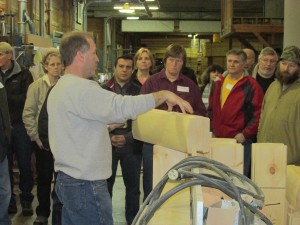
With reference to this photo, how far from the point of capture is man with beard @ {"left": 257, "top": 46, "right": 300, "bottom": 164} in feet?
10.7

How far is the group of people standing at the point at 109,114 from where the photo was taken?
7.42 ft

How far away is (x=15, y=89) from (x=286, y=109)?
2.51 meters

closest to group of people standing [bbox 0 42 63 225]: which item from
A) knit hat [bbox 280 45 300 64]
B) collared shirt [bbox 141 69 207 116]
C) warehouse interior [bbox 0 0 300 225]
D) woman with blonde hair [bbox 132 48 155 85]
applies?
warehouse interior [bbox 0 0 300 225]

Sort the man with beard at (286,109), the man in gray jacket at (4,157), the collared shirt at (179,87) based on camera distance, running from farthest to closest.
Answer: the collared shirt at (179,87) → the man in gray jacket at (4,157) → the man with beard at (286,109)

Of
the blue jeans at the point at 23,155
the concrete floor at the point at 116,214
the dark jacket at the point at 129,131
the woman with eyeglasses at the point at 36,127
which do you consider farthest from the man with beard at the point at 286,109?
the blue jeans at the point at 23,155

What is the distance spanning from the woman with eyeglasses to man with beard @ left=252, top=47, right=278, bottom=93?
67.0 inches

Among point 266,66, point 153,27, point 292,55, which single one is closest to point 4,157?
point 292,55

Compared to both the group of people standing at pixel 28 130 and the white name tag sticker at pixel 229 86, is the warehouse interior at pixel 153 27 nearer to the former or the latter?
the group of people standing at pixel 28 130

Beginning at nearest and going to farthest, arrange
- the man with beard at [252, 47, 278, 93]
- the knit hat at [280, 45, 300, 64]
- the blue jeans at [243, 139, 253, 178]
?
the blue jeans at [243, 139, 253, 178] < the knit hat at [280, 45, 300, 64] < the man with beard at [252, 47, 278, 93]

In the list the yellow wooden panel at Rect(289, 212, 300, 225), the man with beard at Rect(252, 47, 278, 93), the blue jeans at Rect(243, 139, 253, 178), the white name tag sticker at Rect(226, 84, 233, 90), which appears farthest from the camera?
the man with beard at Rect(252, 47, 278, 93)

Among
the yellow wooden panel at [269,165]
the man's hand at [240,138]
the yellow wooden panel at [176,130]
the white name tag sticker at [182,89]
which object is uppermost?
the white name tag sticker at [182,89]

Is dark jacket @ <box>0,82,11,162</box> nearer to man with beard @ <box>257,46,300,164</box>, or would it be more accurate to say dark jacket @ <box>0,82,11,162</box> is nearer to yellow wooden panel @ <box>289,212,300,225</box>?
man with beard @ <box>257,46,300,164</box>

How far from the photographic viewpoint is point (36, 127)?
4340 millimetres

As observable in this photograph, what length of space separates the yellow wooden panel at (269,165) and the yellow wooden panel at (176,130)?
0.69 ft
